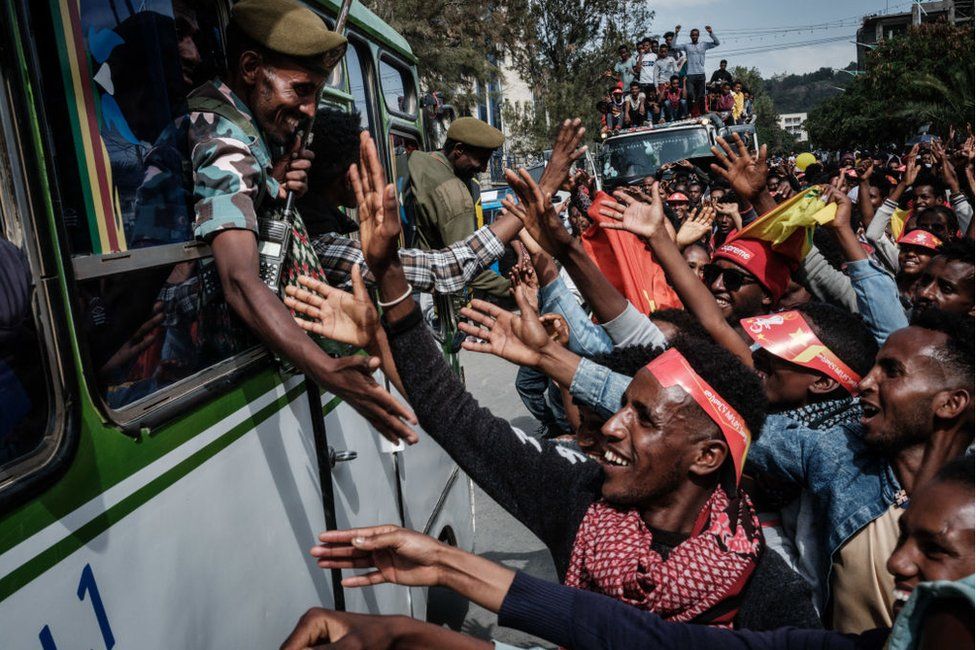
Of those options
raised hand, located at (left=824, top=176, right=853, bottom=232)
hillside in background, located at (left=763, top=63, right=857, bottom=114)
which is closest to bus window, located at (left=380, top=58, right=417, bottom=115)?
raised hand, located at (left=824, top=176, right=853, bottom=232)

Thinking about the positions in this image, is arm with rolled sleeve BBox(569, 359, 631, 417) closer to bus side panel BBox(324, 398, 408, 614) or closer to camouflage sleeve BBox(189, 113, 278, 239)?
bus side panel BBox(324, 398, 408, 614)

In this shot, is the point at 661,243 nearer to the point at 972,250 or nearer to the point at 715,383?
the point at 715,383

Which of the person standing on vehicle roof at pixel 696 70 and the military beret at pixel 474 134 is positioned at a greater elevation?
the person standing on vehicle roof at pixel 696 70

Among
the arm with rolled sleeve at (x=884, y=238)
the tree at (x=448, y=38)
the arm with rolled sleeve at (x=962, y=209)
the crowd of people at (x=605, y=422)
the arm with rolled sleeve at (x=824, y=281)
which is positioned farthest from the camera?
the tree at (x=448, y=38)

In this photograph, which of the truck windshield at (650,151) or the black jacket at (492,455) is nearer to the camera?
the black jacket at (492,455)

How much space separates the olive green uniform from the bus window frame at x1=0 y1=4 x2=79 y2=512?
294 cm

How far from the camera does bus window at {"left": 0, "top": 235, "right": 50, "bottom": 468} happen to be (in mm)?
1319

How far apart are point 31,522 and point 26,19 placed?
83cm

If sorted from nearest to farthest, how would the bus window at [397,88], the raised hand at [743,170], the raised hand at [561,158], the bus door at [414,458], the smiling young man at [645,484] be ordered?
the smiling young man at [645,484] → the raised hand at [561,158] → the bus door at [414,458] → the raised hand at [743,170] → the bus window at [397,88]

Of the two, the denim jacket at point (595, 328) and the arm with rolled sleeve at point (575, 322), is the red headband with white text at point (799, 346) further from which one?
the arm with rolled sleeve at point (575, 322)

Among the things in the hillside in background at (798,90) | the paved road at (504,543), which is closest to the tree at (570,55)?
the paved road at (504,543)

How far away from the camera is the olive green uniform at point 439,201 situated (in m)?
4.32

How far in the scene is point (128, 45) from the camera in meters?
1.82

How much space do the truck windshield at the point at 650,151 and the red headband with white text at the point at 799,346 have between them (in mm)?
12143
